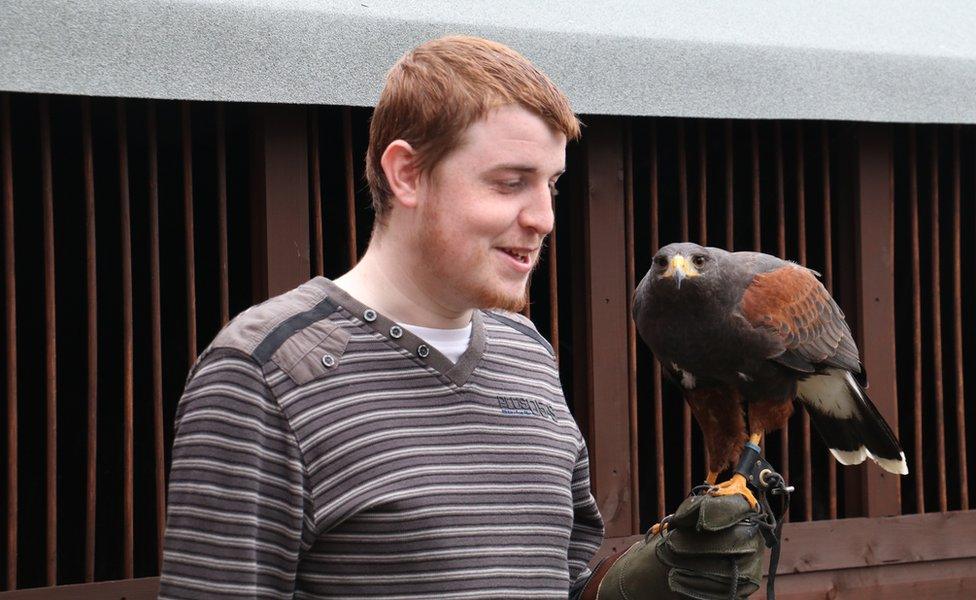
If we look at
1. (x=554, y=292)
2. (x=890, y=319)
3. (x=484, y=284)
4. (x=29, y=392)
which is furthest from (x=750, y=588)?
(x=29, y=392)

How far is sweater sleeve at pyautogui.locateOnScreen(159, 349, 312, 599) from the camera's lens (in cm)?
154

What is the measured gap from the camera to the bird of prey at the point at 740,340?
3.06 meters

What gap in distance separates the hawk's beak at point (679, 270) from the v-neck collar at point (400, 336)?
4.21 ft

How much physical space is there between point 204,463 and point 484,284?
485mm

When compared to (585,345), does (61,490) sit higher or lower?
lower

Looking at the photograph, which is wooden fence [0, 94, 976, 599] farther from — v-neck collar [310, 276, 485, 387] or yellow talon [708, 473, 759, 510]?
v-neck collar [310, 276, 485, 387]

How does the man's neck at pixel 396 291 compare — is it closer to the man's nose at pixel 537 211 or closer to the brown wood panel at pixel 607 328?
the man's nose at pixel 537 211

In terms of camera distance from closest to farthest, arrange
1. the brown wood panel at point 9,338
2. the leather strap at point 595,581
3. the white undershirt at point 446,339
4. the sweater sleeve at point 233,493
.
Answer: the sweater sleeve at point 233,493
the white undershirt at point 446,339
the leather strap at point 595,581
the brown wood panel at point 9,338

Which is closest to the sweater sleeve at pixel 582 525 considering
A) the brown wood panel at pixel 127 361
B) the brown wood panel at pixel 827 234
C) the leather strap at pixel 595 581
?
the leather strap at pixel 595 581

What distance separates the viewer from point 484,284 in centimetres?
172

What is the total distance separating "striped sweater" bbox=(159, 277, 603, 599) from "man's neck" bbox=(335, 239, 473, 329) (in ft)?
0.13

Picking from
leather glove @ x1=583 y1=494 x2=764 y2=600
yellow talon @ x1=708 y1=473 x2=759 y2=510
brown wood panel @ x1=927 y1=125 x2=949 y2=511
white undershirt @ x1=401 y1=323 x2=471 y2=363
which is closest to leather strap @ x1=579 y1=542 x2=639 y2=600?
leather glove @ x1=583 y1=494 x2=764 y2=600

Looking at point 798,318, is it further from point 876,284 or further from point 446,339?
point 876,284

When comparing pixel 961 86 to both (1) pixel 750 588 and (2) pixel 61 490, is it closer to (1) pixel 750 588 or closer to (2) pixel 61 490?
(1) pixel 750 588
